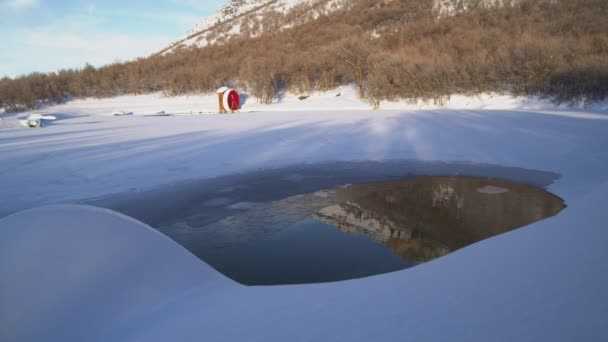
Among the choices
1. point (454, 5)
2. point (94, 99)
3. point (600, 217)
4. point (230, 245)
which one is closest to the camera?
point (600, 217)

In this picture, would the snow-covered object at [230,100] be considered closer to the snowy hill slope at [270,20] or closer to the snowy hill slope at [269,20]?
the snowy hill slope at [270,20]

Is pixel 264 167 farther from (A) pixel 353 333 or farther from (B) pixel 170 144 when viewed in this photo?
(A) pixel 353 333

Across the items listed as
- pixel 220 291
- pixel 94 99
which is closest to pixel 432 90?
pixel 220 291

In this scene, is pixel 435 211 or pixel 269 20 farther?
pixel 269 20

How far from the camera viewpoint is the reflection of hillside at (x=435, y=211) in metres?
4.43

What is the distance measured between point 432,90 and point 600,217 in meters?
19.4

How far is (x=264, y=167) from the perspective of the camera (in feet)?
27.5

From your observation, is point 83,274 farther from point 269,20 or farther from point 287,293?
point 269,20

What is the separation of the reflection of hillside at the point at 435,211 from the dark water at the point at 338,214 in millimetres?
14

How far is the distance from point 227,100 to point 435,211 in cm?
2508

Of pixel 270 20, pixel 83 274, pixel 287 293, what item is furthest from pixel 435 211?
pixel 270 20

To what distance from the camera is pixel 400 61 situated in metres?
23.5

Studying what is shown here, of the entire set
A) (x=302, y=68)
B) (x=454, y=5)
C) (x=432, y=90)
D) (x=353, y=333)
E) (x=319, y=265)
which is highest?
(x=454, y=5)

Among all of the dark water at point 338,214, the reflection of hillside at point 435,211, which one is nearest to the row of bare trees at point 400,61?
the reflection of hillside at point 435,211
